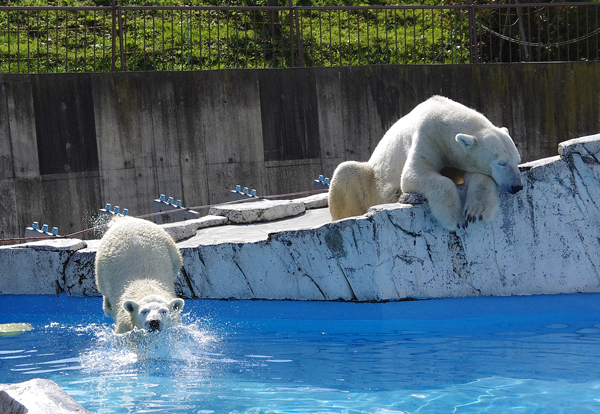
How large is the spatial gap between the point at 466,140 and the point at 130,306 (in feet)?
9.11

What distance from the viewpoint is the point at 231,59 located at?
12773 millimetres

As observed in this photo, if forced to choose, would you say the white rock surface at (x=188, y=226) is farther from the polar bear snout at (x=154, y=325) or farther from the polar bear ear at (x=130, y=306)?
the polar bear snout at (x=154, y=325)

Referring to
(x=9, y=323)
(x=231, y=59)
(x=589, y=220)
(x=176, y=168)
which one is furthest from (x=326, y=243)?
(x=231, y=59)

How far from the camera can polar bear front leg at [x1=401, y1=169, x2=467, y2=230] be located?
5531 mm

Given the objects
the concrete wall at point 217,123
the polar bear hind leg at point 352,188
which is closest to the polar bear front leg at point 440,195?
the polar bear hind leg at point 352,188

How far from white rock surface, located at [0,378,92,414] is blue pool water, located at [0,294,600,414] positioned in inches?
45.7

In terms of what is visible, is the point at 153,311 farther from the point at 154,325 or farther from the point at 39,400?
the point at 39,400

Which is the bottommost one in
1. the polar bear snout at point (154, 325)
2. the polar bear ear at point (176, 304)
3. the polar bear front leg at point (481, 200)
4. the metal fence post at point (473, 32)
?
the polar bear snout at point (154, 325)

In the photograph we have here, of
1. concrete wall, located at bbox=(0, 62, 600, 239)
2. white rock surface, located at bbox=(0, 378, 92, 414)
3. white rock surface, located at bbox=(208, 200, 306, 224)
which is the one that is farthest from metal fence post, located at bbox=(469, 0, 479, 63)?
white rock surface, located at bbox=(0, 378, 92, 414)

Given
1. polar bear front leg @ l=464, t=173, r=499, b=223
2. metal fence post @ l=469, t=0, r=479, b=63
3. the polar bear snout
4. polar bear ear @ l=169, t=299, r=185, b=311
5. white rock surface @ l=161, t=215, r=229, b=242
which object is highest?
metal fence post @ l=469, t=0, r=479, b=63

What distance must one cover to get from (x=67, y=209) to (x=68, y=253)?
3.03 m

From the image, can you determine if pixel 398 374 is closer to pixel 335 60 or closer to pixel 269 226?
pixel 269 226

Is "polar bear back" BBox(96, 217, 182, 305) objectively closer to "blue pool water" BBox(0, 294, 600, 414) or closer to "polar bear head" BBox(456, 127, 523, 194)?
"blue pool water" BBox(0, 294, 600, 414)

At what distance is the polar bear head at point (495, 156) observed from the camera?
17.7 feet
